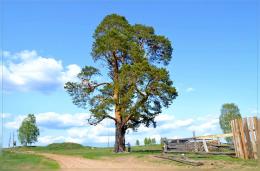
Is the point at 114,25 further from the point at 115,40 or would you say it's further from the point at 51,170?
the point at 51,170

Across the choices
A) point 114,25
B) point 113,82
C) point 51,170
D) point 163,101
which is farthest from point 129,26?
point 51,170

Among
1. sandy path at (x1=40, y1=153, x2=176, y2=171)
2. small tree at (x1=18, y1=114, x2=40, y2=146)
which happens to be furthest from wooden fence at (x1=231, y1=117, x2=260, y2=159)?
small tree at (x1=18, y1=114, x2=40, y2=146)

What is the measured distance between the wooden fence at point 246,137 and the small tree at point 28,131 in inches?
2359

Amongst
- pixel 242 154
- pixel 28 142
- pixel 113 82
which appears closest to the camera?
pixel 242 154

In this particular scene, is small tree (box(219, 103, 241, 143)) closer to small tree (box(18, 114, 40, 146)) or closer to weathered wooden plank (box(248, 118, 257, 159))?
small tree (box(18, 114, 40, 146))

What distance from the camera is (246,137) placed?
24828 millimetres

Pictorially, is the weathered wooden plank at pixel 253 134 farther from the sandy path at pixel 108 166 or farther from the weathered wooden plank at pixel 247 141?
the sandy path at pixel 108 166

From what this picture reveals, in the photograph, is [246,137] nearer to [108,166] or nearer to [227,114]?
[108,166]

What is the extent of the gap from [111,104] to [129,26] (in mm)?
9222

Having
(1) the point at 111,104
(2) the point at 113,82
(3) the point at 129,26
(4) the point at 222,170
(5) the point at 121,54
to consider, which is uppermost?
(3) the point at 129,26

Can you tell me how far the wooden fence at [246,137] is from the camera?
24.0 m

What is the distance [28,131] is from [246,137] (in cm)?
6139

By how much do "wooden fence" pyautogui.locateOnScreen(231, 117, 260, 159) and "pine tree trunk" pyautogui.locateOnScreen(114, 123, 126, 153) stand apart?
52.0 feet

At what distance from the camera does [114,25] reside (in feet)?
137
